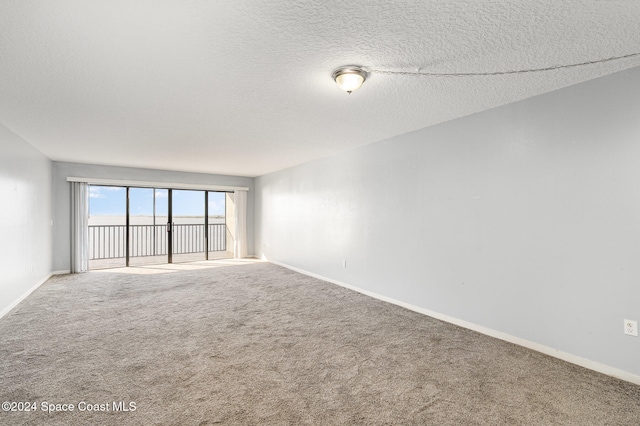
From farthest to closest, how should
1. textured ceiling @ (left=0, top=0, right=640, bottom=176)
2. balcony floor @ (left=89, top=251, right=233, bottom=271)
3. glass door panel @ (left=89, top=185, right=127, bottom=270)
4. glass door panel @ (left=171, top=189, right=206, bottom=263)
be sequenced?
glass door panel @ (left=171, top=189, right=206, bottom=263) < glass door panel @ (left=89, top=185, right=127, bottom=270) < balcony floor @ (left=89, top=251, right=233, bottom=271) < textured ceiling @ (left=0, top=0, right=640, bottom=176)

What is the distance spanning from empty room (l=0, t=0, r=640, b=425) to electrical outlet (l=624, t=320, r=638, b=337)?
0.05 feet

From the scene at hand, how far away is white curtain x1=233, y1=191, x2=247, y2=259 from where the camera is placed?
26.5 ft

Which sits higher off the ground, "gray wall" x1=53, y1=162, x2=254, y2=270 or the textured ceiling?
the textured ceiling

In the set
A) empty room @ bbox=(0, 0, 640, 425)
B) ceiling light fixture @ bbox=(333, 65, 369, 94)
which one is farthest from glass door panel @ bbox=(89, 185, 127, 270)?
ceiling light fixture @ bbox=(333, 65, 369, 94)

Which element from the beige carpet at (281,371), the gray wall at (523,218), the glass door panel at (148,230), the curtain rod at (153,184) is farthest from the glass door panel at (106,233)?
the gray wall at (523,218)

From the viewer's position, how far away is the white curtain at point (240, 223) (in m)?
8.09

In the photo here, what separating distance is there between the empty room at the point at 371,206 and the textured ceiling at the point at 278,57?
18 mm

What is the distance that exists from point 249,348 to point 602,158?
328cm

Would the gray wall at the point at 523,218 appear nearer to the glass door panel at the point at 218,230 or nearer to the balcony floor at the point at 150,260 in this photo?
the balcony floor at the point at 150,260

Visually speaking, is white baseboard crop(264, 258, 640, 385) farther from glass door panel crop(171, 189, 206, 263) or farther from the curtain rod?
glass door panel crop(171, 189, 206, 263)

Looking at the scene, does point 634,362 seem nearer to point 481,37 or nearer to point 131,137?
point 481,37

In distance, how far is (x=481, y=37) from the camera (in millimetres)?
1848

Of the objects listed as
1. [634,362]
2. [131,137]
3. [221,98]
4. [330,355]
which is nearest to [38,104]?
[131,137]

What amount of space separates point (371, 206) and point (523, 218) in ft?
6.62
